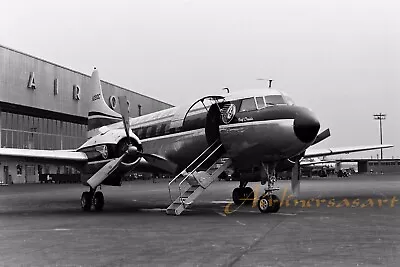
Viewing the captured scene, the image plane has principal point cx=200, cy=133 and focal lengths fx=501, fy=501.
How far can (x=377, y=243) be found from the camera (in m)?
8.87

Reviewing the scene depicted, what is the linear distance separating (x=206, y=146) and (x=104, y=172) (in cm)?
362

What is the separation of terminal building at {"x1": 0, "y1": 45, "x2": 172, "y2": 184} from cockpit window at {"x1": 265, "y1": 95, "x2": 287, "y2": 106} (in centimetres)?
3302

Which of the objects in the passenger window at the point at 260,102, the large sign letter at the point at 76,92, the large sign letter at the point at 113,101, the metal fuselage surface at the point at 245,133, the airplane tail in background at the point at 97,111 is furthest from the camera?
the large sign letter at the point at 113,101

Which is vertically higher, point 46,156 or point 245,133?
point 245,133

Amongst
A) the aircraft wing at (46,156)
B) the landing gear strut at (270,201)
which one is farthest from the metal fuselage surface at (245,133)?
the aircraft wing at (46,156)

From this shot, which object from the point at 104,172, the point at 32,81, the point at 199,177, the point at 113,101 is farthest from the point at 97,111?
the point at 113,101

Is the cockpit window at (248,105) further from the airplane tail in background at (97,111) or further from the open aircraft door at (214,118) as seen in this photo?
the airplane tail in background at (97,111)

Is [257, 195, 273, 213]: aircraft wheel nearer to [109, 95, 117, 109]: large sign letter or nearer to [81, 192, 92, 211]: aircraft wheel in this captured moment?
[81, 192, 92, 211]: aircraft wheel

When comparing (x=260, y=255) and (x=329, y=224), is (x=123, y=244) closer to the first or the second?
(x=260, y=255)

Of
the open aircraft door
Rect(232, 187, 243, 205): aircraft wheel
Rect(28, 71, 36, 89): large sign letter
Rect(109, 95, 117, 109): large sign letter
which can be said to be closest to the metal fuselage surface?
the open aircraft door

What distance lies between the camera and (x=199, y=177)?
50.9ft

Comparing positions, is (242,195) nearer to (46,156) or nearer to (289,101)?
(289,101)

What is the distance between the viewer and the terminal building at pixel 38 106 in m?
48.6

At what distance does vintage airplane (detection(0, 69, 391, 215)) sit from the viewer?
14539 mm
